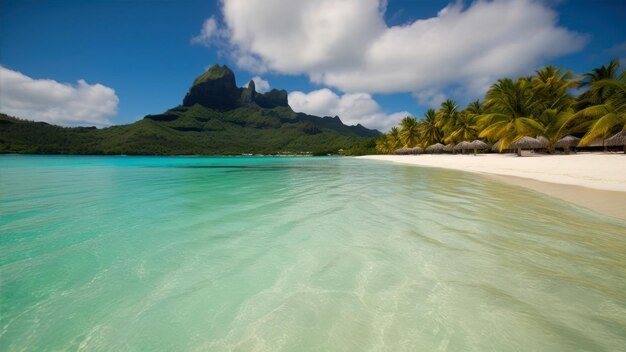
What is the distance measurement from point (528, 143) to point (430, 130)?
30616 mm

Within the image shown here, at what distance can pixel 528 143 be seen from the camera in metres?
30.0

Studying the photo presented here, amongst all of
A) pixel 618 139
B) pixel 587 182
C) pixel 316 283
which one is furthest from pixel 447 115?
pixel 316 283

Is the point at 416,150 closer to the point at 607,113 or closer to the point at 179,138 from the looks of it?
the point at 607,113

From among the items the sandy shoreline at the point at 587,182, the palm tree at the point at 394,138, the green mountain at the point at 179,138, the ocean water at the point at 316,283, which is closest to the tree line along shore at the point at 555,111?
the sandy shoreline at the point at 587,182

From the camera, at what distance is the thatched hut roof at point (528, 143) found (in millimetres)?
29906

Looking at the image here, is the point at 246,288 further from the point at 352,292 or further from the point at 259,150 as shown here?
the point at 259,150

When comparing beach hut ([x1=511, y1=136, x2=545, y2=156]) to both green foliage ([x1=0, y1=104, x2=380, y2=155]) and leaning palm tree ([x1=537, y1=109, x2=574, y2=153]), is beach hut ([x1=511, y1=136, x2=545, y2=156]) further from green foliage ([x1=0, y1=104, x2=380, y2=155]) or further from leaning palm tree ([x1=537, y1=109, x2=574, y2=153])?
green foliage ([x1=0, y1=104, x2=380, y2=155])

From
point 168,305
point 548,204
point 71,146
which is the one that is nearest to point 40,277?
point 168,305

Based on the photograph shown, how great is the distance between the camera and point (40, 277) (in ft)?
12.7

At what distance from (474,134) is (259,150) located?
394 ft

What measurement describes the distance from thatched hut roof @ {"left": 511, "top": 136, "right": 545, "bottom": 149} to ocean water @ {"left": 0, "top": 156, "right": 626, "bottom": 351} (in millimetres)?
28181

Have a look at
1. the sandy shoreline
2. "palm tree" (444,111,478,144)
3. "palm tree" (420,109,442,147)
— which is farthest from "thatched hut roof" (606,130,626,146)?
"palm tree" (420,109,442,147)

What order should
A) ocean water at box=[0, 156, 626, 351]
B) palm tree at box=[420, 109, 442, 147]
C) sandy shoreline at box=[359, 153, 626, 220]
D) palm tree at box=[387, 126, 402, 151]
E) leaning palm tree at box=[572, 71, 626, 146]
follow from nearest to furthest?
ocean water at box=[0, 156, 626, 351] → sandy shoreline at box=[359, 153, 626, 220] → leaning palm tree at box=[572, 71, 626, 146] → palm tree at box=[420, 109, 442, 147] → palm tree at box=[387, 126, 402, 151]

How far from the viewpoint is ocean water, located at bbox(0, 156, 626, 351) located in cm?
258
